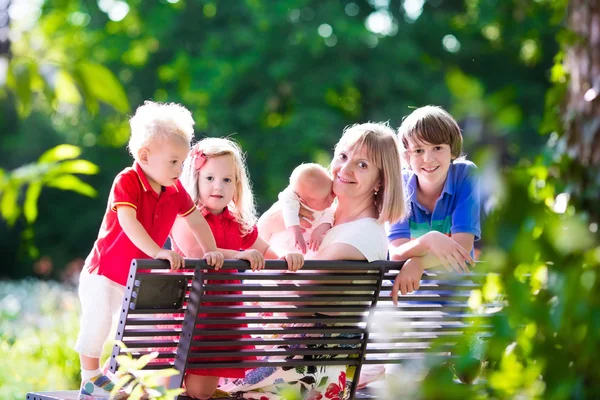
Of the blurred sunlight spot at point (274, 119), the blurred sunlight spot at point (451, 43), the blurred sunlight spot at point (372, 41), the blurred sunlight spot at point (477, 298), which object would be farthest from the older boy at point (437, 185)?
the blurred sunlight spot at point (274, 119)

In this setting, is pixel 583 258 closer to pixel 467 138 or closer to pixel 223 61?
pixel 467 138

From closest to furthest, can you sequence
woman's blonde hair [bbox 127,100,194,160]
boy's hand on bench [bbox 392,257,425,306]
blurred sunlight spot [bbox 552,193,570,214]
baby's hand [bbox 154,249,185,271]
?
blurred sunlight spot [bbox 552,193,570,214] < baby's hand [bbox 154,249,185,271] < boy's hand on bench [bbox 392,257,425,306] < woman's blonde hair [bbox 127,100,194,160]

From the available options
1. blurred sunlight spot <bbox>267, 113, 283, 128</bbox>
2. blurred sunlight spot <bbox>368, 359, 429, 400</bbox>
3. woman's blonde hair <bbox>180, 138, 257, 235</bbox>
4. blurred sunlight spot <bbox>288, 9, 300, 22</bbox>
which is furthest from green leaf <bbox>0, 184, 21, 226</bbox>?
blurred sunlight spot <bbox>267, 113, 283, 128</bbox>

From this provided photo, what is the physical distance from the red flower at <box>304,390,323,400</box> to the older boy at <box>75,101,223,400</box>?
0.63 m

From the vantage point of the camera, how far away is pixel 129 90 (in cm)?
2228

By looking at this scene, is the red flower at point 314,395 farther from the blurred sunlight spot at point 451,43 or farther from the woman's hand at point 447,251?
the blurred sunlight spot at point 451,43

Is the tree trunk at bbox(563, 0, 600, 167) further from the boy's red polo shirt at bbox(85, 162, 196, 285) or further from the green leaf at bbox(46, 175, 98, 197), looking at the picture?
the boy's red polo shirt at bbox(85, 162, 196, 285)

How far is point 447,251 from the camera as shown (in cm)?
359

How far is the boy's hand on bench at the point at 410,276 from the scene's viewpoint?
11.2ft

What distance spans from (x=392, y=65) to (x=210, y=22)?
14.3 feet

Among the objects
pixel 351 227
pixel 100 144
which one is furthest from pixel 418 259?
pixel 100 144

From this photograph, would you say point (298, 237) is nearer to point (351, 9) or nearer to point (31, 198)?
point (31, 198)

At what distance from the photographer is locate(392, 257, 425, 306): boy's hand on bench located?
3400mm

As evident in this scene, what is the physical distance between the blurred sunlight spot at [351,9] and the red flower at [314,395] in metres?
18.1
